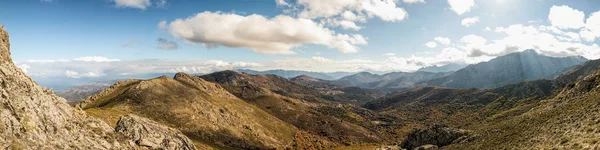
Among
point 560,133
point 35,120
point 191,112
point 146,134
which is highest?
point 35,120

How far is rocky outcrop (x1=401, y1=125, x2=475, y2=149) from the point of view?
104500 mm

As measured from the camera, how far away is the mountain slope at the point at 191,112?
137 m

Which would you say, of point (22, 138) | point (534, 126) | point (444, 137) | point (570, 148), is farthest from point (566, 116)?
point (22, 138)

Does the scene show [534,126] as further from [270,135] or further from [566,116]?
[270,135]

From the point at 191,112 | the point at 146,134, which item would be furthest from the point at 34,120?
the point at 191,112

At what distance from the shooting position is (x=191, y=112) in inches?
6156

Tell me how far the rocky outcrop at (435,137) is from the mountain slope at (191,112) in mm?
75392

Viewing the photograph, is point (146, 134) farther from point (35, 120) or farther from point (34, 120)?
point (34, 120)

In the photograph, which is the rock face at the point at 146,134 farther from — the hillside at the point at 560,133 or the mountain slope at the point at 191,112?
the hillside at the point at 560,133

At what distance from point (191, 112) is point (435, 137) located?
119273mm

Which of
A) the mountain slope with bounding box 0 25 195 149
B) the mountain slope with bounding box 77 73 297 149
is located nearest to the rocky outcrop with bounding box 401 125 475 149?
the mountain slope with bounding box 77 73 297 149

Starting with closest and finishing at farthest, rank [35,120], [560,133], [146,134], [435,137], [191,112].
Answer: [35,120] < [560,133] < [146,134] < [435,137] < [191,112]

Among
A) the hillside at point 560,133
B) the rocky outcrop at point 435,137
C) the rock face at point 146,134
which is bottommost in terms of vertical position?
the rocky outcrop at point 435,137

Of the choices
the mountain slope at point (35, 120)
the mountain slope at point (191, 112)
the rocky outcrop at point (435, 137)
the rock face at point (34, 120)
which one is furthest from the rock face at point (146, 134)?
the rocky outcrop at point (435, 137)
